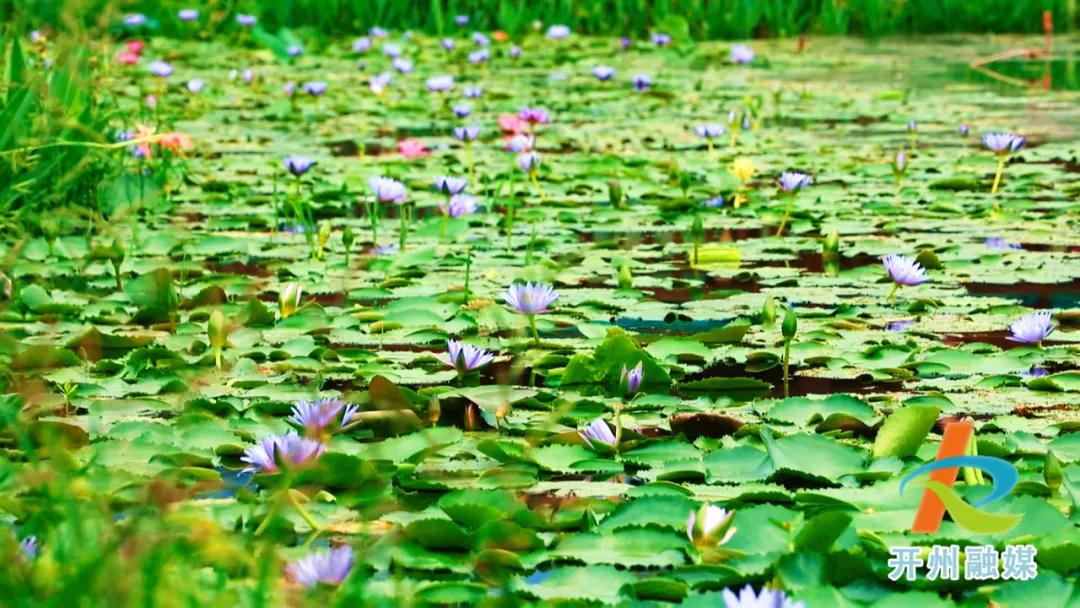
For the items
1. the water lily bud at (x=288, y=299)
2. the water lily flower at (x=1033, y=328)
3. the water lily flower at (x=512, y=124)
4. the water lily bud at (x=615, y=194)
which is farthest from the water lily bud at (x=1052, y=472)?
the water lily flower at (x=512, y=124)

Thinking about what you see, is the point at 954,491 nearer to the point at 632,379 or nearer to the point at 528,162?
the point at 632,379

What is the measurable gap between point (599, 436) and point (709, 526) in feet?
1.24

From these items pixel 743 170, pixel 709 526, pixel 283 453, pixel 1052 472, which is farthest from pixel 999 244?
pixel 283 453

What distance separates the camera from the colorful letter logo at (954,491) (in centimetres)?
165

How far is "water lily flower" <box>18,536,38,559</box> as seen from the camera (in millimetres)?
1480

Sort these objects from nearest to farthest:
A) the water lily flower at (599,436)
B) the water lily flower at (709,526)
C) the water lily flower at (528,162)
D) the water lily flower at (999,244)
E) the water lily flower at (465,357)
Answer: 1. the water lily flower at (709,526)
2. the water lily flower at (599,436)
3. the water lily flower at (465,357)
4. the water lily flower at (999,244)
5. the water lily flower at (528,162)

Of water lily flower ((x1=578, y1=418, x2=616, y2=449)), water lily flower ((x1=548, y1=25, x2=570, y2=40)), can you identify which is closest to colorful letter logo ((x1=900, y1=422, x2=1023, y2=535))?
water lily flower ((x1=578, y1=418, x2=616, y2=449))

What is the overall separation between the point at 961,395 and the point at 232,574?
1.12 metres

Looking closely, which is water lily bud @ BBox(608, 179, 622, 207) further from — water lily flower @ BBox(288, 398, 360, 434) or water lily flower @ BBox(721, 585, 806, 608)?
water lily flower @ BBox(721, 585, 806, 608)

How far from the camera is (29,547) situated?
151 centimetres

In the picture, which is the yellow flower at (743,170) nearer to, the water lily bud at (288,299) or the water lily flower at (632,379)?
the water lily bud at (288,299)

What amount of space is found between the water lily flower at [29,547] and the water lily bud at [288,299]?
1.18m

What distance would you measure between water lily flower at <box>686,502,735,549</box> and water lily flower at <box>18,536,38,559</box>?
2.13 ft

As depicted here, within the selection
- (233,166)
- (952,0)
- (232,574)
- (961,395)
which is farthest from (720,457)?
(952,0)
